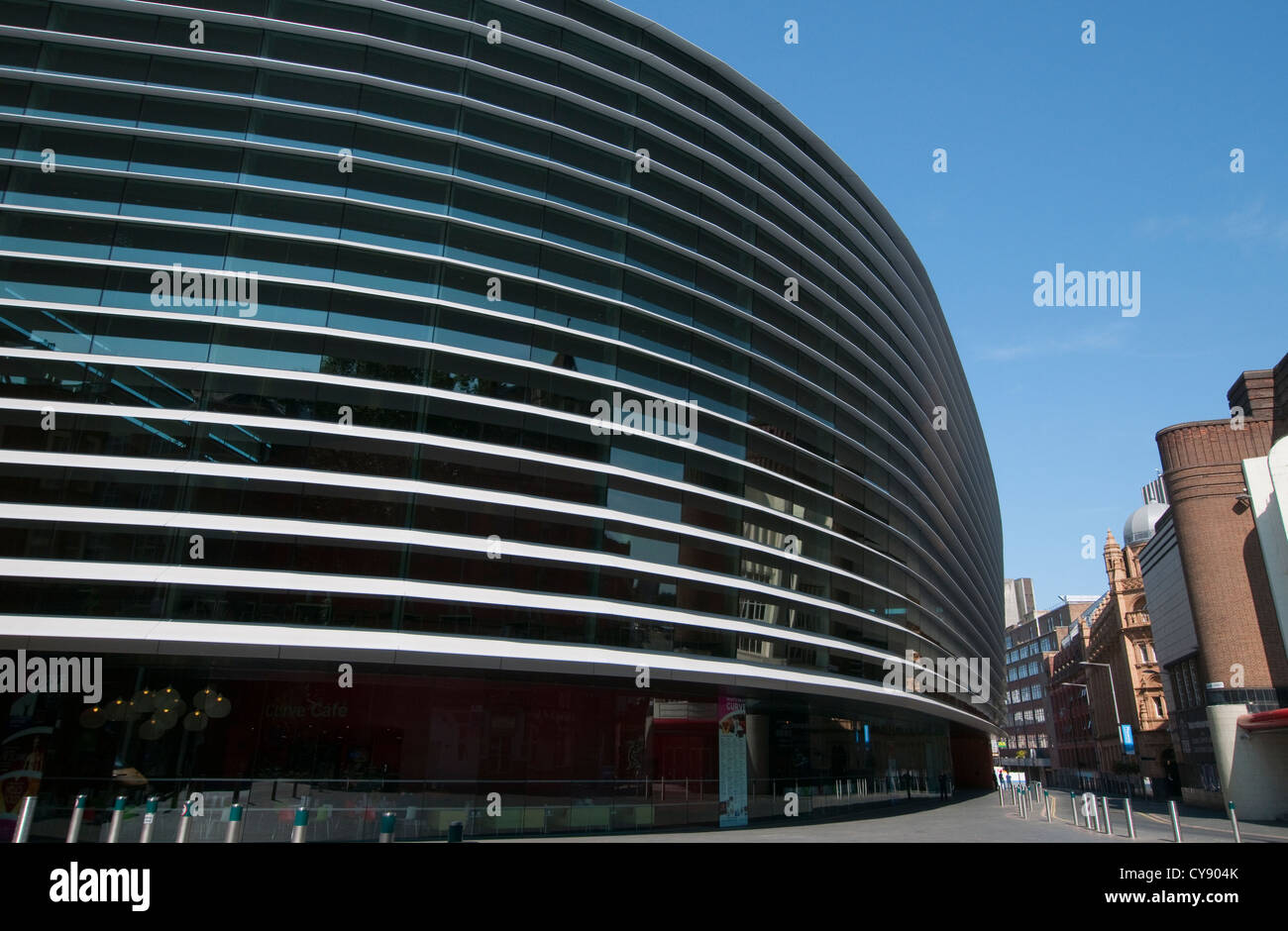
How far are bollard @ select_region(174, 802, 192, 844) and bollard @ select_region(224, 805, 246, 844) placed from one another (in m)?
0.79

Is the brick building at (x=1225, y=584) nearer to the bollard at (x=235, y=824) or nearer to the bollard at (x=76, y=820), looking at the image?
the bollard at (x=235, y=824)

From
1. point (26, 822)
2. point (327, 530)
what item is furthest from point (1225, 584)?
point (26, 822)

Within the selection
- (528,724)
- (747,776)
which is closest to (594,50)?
(528,724)

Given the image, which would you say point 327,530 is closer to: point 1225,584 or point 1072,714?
point 1225,584

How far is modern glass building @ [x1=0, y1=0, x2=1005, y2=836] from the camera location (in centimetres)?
2114

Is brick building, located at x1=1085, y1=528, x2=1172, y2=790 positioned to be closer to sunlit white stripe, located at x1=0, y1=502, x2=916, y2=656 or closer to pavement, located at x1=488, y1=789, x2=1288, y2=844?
pavement, located at x1=488, y1=789, x2=1288, y2=844

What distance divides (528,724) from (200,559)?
1112 centimetres

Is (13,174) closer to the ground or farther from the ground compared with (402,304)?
farther from the ground

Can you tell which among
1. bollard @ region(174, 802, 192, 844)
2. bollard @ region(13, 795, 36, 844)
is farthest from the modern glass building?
bollard @ region(13, 795, 36, 844)

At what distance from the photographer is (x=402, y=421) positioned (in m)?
23.5

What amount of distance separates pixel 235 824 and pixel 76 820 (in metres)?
3.21

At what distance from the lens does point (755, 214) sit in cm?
3111
